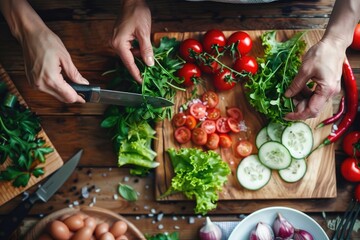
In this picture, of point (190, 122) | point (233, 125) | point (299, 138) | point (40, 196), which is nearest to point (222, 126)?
point (233, 125)

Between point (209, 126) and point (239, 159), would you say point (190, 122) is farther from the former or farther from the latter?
point (239, 159)

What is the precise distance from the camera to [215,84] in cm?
237

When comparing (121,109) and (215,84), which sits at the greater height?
(215,84)

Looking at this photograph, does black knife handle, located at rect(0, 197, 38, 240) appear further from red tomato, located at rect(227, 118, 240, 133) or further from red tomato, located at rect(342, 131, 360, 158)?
red tomato, located at rect(342, 131, 360, 158)

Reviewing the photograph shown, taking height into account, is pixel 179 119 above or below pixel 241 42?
below

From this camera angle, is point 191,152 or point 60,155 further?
point 60,155

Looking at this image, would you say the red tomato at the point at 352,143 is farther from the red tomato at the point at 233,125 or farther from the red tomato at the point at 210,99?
the red tomato at the point at 210,99

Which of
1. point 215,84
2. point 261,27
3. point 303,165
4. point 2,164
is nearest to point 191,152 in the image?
point 215,84

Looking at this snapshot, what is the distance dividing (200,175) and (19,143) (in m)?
0.85

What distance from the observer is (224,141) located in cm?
235

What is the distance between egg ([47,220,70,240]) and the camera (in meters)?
2.17

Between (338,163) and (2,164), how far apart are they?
5.36 ft

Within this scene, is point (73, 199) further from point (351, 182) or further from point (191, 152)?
point (351, 182)

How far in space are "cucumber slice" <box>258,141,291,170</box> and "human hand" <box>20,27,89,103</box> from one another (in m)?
0.94
